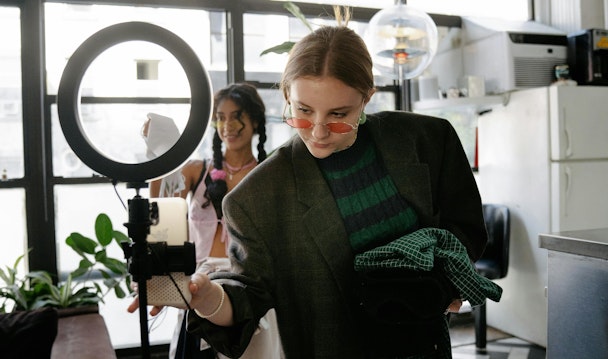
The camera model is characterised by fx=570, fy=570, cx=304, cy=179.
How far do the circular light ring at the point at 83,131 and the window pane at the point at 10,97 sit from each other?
2521mm

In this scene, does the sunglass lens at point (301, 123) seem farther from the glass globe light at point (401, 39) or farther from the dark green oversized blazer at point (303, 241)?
the glass globe light at point (401, 39)

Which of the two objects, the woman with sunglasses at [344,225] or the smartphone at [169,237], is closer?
the smartphone at [169,237]

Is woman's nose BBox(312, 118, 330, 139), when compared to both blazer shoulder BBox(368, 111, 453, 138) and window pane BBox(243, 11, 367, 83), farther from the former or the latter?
window pane BBox(243, 11, 367, 83)

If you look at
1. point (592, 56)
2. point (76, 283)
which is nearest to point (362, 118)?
point (76, 283)

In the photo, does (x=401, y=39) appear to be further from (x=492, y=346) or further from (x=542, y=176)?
(x=492, y=346)

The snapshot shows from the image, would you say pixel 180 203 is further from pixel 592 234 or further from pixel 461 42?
pixel 461 42

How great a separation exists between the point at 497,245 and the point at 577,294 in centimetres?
168

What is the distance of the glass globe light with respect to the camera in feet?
8.10

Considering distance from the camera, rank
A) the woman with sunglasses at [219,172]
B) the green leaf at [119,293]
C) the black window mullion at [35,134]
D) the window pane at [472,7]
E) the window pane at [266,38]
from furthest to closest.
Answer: the window pane at [472,7] < the window pane at [266,38] < the black window mullion at [35,134] < the green leaf at [119,293] < the woman with sunglasses at [219,172]

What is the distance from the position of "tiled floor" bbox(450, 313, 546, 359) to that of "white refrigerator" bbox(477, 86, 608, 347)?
77mm

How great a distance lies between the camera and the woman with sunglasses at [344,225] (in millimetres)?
996

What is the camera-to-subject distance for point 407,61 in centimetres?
254

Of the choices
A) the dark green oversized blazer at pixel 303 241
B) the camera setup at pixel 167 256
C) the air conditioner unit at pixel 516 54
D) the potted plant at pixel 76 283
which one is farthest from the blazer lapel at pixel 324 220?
the air conditioner unit at pixel 516 54

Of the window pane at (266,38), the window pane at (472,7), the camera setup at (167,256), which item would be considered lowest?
the camera setup at (167,256)
